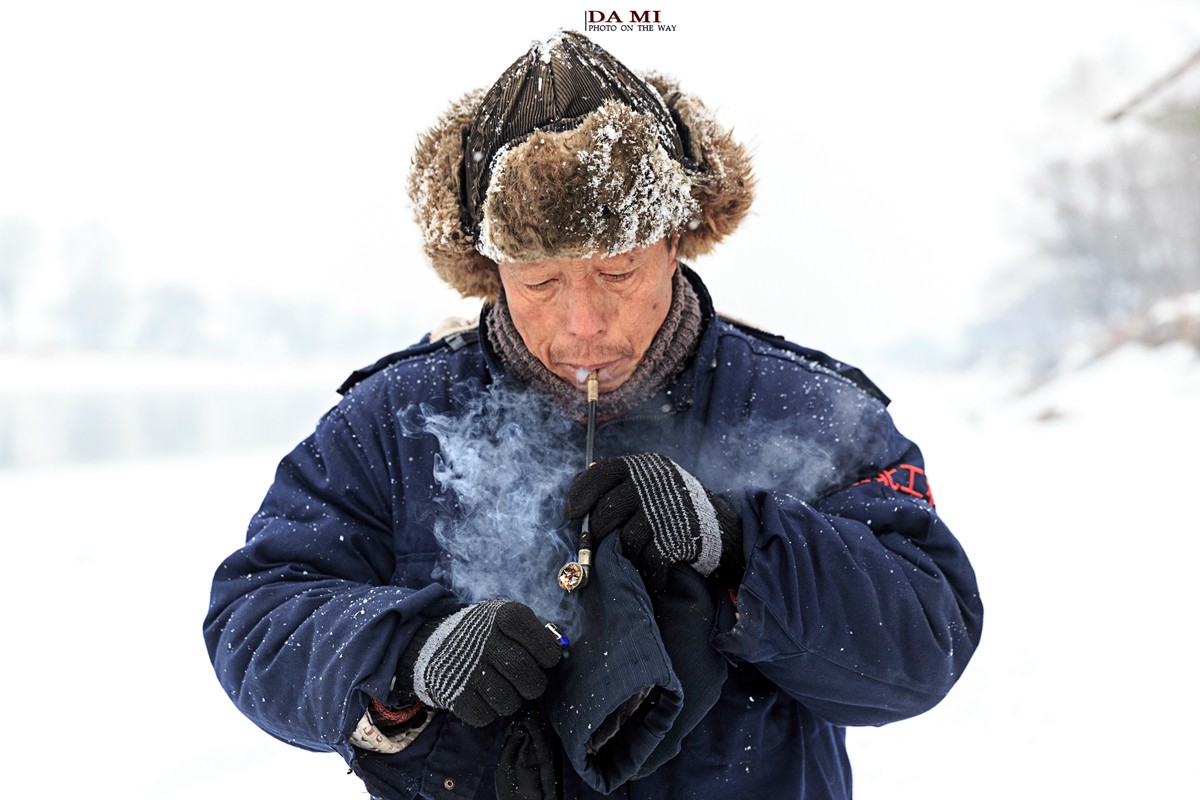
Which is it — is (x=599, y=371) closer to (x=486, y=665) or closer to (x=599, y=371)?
(x=599, y=371)

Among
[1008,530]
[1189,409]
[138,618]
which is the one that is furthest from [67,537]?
[1189,409]

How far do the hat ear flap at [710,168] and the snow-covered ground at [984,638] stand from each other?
2.18 meters

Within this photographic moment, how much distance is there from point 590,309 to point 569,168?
0.62ft

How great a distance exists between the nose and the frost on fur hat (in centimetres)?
6

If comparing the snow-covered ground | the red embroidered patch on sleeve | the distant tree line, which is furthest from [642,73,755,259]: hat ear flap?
the distant tree line

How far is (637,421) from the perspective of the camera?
52.6 inches

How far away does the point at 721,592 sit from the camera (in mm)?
→ 1113

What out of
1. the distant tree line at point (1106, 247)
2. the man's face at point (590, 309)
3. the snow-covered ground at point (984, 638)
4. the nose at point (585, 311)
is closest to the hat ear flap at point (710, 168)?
the man's face at point (590, 309)

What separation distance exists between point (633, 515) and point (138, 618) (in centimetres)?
437

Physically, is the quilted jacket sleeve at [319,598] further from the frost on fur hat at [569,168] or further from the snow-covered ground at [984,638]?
the snow-covered ground at [984,638]

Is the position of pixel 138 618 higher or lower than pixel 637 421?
lower

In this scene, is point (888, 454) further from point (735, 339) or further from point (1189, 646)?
point (1189, 646)

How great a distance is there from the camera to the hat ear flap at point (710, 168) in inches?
53.2

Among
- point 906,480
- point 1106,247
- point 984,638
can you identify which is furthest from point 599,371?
point 1106,247
